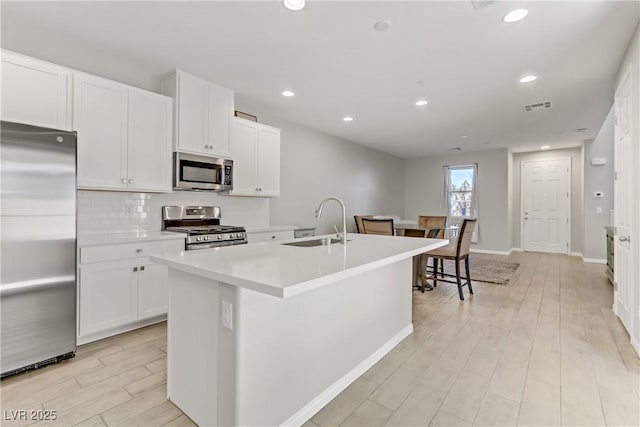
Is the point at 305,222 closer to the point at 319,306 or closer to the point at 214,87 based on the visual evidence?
the point at 214,87

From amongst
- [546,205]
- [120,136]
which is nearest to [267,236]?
[120,136]

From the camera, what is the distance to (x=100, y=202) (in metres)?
3.00

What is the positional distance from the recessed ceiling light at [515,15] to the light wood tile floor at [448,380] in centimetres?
259

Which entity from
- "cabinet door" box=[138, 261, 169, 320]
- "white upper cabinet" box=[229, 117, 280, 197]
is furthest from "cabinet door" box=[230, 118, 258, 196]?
"cabinet door" box=[138, 261, 169, 320]

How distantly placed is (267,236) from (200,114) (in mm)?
1624

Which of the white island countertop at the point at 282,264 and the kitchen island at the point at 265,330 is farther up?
the white island countertop at the point at 282,264

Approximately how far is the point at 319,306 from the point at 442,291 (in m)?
2.97

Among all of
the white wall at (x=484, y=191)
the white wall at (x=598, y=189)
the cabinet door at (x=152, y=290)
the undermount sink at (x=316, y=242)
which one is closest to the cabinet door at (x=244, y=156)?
the cabinet door at (x=152, y=290)

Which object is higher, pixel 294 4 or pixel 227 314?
pixel 294 4

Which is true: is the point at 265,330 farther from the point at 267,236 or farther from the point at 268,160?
the point at 268,160

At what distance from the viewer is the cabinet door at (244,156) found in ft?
12.9

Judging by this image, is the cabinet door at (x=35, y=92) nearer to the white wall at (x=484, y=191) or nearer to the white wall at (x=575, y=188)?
the white wall at (x=484, y=191)

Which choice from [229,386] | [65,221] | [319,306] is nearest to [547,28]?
[319,306]

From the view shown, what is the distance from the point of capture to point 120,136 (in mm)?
2896
